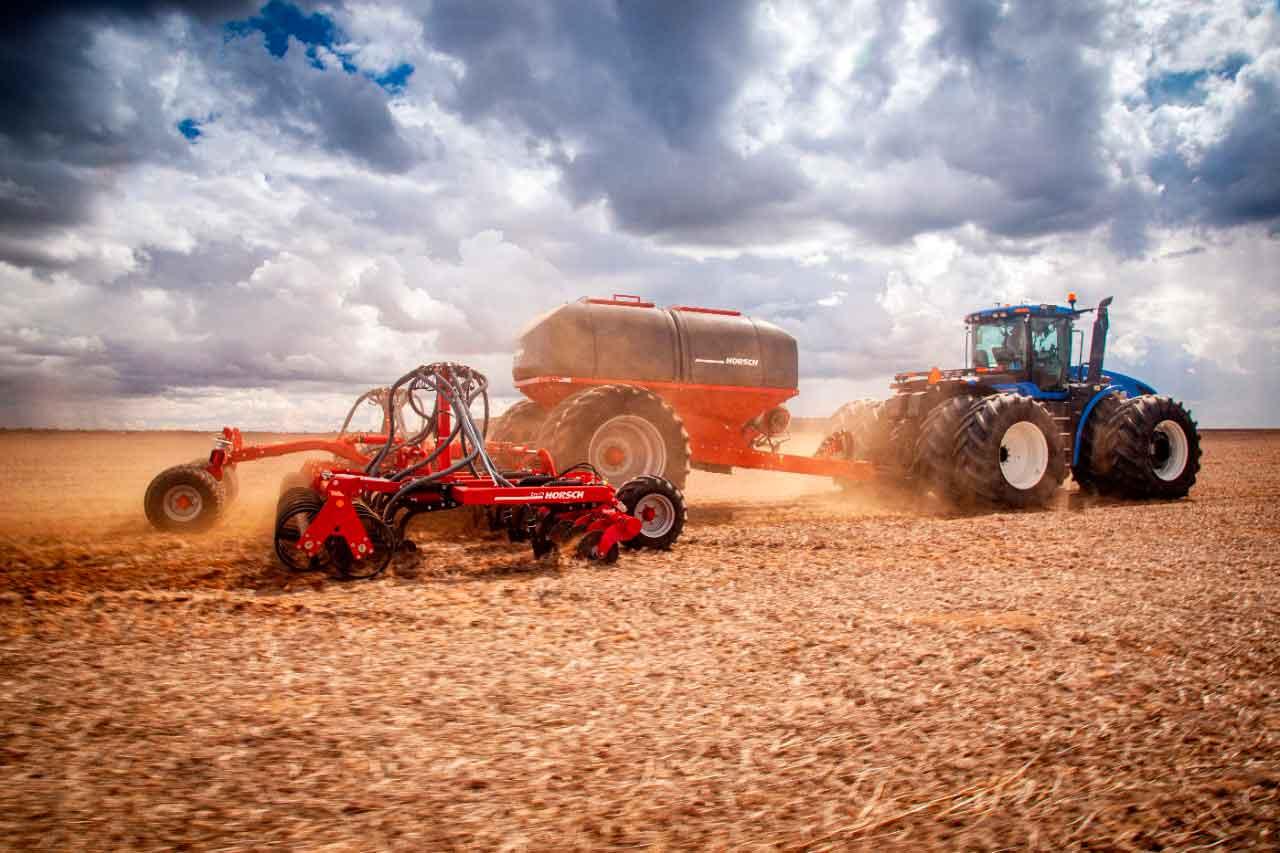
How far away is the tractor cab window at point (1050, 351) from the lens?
12852 millimetres

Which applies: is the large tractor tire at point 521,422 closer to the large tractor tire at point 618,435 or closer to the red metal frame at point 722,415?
the red metal frame at point 722,415

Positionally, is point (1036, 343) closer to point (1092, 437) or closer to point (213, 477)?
point (1092, 437)

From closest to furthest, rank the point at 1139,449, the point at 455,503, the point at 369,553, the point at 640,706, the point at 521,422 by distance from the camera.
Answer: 1. the point at 640,706
2. the point at 369,553
3. the point at 455,503
4. the point at 521,422
5. the point at 1139,449

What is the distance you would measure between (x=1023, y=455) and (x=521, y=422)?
7.76 metres

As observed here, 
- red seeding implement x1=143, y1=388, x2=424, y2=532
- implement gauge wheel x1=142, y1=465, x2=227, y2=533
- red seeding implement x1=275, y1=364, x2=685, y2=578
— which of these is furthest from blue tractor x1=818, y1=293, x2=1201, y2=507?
implement gauge wheel x1=142, y1=465, x2=227, y2=533

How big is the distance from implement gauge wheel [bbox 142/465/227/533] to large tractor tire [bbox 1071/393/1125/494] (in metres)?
12.9

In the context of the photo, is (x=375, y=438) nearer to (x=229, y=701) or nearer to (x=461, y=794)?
(x=229, y=701)

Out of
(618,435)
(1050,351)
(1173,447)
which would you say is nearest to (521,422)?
(618,435)

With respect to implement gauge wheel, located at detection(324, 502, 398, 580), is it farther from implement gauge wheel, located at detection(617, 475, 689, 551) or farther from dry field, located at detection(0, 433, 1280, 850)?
implement gauge wheel, located at detection(617, 475, 689, 551)

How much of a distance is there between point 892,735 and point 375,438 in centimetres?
754

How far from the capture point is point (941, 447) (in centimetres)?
1087

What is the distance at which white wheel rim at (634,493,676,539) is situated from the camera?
7461 mm

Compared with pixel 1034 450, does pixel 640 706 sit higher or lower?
lower

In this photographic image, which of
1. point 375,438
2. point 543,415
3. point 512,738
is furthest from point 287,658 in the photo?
point 543,415
